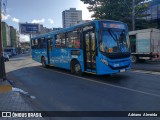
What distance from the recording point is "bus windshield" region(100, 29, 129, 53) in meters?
10.8

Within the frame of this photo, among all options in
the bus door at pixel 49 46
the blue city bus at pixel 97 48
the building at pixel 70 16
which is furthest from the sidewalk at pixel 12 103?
the building at pixel 70 16

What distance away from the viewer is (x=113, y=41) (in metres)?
11.2

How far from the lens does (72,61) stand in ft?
45.0

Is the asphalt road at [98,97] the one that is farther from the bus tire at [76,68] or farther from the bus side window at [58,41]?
the bus side window at [58,41]

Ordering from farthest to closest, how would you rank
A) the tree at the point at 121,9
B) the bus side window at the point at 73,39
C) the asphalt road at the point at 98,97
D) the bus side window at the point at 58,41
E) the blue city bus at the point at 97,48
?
1. the tree at the point at 121,9
2. the bus side window at the point at 58,41
3. the bus side window at the point at 73,39
4. the blue city bus at the point at 97,48
5. the asphalt road at the point at 98,97

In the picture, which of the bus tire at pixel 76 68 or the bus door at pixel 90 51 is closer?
the bus door at pixel 90 51

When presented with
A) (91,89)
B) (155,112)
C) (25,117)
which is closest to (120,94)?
(91,89)

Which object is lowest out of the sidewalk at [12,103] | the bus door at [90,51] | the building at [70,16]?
the sidewalk at [12,103]

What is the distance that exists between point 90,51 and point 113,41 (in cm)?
141

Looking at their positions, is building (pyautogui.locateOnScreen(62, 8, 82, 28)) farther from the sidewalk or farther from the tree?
the sidewalk

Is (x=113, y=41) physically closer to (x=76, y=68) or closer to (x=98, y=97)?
(x=76, y=68)

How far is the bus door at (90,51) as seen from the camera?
11.3 m

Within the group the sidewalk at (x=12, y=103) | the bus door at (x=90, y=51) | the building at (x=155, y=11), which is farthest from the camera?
the building at (x=155, y=11)

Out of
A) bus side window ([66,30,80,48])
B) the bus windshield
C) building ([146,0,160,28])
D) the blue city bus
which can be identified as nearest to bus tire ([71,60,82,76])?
the blue city bus
